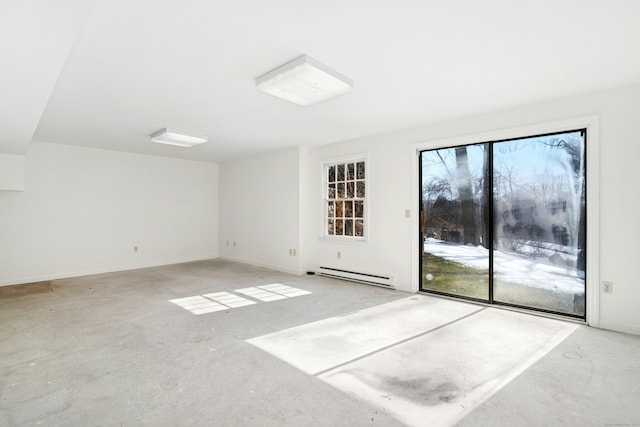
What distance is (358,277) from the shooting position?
5023 mm

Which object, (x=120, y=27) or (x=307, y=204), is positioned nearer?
(x=120, y=27)

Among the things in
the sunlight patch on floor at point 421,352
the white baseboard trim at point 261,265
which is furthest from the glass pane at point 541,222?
the white baseboard trim at point 261,265

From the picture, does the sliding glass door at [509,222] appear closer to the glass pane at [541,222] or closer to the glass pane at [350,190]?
the glass pane at [541,222]

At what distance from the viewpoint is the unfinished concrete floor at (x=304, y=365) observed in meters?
1.79

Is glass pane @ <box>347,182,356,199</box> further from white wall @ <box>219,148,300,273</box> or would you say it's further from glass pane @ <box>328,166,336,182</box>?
white wall @ <box>219,148,300,273</box>

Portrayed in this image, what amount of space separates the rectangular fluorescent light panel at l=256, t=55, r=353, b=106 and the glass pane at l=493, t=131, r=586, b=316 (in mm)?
2418

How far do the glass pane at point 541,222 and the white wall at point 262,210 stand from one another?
3315mm

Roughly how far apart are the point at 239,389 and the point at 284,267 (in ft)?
13.0

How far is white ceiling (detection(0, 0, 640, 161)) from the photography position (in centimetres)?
185

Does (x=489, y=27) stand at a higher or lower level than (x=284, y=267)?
higher

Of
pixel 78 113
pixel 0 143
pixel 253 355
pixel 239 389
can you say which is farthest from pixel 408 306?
pixel 0 143

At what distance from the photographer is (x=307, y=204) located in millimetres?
5844

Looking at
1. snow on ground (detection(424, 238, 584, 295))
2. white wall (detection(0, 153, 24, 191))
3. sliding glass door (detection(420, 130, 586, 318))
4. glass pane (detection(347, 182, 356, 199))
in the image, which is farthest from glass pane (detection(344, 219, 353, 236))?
white wall (detection(0, 153, 24, 191))

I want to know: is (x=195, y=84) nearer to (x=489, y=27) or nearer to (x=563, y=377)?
(x=489, y=27)
